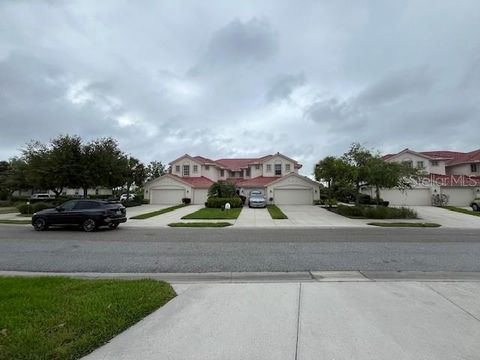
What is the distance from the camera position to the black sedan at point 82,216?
622 inches

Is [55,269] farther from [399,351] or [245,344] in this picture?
[399,351]

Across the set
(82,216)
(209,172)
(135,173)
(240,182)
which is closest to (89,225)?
(82,216)

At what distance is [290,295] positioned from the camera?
5594 millimetres

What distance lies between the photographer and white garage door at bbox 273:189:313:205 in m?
38.7

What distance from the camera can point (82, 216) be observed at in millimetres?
15859

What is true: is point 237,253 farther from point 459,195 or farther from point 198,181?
point 459,195

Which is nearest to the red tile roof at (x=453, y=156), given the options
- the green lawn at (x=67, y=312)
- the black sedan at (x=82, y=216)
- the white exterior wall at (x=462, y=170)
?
the white exterior wall at (x=462, y=170)

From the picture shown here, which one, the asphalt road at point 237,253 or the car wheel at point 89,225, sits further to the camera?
the car wheel at point 89,225

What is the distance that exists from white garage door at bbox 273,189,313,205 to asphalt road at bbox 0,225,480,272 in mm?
25503

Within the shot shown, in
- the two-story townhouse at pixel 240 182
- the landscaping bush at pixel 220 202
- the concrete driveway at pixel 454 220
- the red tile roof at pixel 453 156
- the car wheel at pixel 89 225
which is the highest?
Answer: the red tile roof at pixel 453 156

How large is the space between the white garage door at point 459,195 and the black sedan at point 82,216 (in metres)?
34.6

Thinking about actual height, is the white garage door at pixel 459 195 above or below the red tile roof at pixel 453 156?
below

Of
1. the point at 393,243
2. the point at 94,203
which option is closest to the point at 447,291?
the point at 393,243

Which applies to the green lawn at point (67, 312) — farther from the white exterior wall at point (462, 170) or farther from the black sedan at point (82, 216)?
the white exterior wall at point (462, 170)
